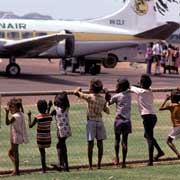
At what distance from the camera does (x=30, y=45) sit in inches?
1368

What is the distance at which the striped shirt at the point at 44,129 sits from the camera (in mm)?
10617

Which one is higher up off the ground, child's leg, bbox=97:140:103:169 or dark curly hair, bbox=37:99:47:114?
dark curly hair, bbox=37:99:47:114

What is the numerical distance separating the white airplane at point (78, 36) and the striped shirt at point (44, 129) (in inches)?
889

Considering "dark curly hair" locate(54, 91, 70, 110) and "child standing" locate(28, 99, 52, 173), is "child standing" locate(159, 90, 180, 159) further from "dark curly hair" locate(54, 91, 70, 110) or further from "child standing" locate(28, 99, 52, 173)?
"child standing" locate(28, 99, 52, 173)

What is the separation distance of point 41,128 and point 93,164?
5.37 ft

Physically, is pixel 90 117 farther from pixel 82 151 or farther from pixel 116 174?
pixel 82 151

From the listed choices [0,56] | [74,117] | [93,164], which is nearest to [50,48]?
[0,56]

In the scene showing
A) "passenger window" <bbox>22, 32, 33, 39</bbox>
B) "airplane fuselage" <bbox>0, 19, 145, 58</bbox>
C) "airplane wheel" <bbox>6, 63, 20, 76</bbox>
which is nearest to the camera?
"airplane wheel" <bbox>6, 63, 20, 76</bbox>

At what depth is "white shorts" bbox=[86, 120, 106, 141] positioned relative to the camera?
1100cm

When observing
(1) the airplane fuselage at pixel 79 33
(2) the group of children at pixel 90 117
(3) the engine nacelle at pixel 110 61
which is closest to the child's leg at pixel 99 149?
(2) the group of children at pixel 90 117

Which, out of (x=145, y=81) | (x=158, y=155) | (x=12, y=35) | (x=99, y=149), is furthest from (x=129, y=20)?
(x=99, y=149)

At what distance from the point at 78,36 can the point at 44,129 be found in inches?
1102

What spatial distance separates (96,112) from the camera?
11.0 m

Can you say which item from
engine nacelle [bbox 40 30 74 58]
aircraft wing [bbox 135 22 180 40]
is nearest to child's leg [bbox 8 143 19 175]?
engine nacelle [bbox 40 30 74 58]
